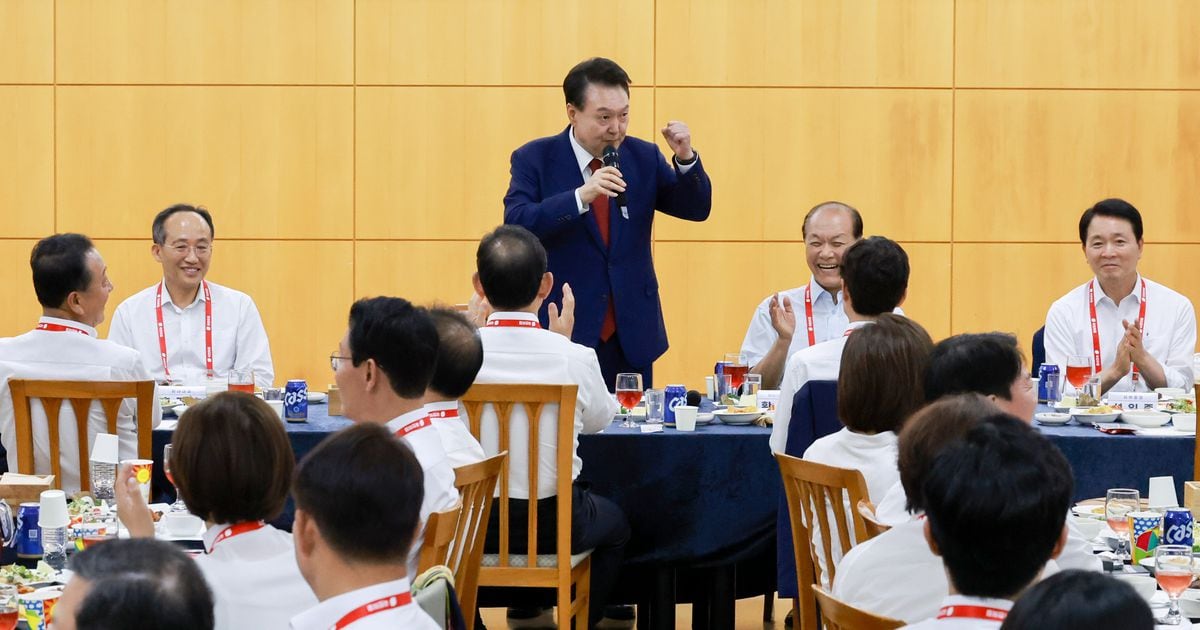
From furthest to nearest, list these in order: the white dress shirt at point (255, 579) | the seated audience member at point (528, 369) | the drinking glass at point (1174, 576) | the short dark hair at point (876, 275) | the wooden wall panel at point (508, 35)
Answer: the wooden wall panel at point (508, 35) → the short dark hair at point (876, 275) → the seated audience member at point (528, 369) → the drinking glass at point (1174, 576) → the white dress shirt at point (255, 579)

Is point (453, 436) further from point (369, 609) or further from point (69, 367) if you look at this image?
point (69, 367)

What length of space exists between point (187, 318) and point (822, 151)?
10.5 ft

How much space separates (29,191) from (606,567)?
170 inches

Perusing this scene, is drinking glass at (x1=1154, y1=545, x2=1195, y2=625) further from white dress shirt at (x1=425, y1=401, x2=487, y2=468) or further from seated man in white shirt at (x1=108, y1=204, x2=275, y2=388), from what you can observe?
seated man in white shirt at (x1=108, y1=204, x2=275, y2=388)

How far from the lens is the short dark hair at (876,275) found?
4.04 metres

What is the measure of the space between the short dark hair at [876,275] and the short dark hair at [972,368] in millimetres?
1000

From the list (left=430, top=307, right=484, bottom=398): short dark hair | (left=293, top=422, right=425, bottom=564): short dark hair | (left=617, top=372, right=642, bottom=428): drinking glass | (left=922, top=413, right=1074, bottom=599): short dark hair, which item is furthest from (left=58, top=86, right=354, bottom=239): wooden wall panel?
(left=922, top=413, right=1074, bottom=599): short dark hair

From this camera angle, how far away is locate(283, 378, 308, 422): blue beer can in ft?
14.6

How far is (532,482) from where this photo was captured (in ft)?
12.1

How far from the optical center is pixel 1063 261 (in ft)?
23.7

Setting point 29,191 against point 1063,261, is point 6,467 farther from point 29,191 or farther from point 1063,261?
point 1063,261

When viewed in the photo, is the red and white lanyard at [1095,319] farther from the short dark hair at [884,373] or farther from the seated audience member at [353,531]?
the seated audience member at [353,531]

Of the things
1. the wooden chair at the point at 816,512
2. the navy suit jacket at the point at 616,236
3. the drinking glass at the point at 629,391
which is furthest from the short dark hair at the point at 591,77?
the wooden chair at the point at 816,512

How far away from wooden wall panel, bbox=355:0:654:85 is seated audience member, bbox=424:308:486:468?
3902 mm
